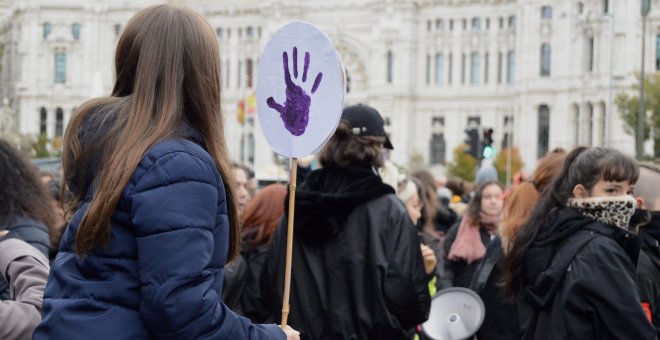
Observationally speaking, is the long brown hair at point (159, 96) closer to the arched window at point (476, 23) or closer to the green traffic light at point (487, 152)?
the green traffic light at point (487, 152)

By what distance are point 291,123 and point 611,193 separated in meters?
1.78

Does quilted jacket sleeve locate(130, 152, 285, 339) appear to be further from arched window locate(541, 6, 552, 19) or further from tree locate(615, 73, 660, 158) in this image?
arched window locate(541, 6, 552, 19)

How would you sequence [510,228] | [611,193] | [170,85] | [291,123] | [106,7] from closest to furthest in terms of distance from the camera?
[170,85]
[291,123]
[611,193]
[510,228]
[106,7]

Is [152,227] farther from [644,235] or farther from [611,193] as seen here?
[644,235]

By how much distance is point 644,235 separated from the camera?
5289 mm

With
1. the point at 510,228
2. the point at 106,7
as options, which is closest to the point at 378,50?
the point at 106,7

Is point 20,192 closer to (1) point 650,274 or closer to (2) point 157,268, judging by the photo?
(2) point 157,268

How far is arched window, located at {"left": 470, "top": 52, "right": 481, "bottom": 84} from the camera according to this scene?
166 ft

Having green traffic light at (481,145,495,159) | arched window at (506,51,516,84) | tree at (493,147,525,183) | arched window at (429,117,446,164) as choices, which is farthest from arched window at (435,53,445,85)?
green traffic light at (481,145,495,159)

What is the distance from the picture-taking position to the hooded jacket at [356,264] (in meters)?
5.12

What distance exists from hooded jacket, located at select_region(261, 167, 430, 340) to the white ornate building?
3771 centimetres

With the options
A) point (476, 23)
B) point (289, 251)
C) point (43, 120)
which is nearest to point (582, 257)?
point (289, 251)

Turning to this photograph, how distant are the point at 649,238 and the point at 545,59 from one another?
4327 centimetres

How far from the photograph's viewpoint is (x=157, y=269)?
282 cm
